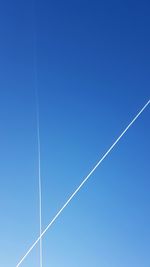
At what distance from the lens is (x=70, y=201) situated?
3199 millimetres

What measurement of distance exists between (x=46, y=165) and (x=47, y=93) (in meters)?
0.59

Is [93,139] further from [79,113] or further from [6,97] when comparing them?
[6,97]

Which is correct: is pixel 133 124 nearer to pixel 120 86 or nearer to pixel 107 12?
pixel 120 86

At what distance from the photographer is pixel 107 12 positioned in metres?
3.31

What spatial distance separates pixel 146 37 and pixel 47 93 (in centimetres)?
91

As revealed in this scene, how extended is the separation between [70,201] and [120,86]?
1001mm

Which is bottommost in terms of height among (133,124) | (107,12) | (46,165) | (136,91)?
(46,165)

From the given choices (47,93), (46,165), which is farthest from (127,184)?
(47,93)

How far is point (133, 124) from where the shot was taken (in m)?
3.22

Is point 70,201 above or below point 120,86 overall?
below

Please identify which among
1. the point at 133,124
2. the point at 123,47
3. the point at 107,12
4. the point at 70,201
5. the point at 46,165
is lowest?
the point at 70,201

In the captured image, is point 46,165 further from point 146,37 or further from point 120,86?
point 146,37

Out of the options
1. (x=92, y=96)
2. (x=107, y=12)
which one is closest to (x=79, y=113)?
(x=92, y=96)

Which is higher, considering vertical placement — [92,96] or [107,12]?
[107,12]
